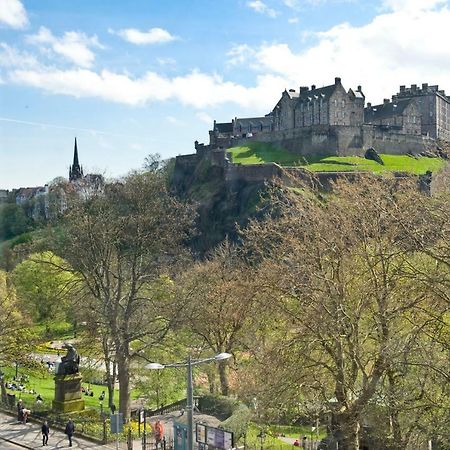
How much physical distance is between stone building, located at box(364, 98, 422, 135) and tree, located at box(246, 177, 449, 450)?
306 ft

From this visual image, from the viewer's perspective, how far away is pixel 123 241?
27141 millimetres

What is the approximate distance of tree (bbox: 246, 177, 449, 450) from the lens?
16.3 metres

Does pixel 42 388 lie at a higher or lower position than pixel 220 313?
lower

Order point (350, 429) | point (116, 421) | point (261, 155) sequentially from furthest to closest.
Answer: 1. point (261, 155)
2. point (116, 421)
3. point (350, 429)

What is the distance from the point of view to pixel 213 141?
355 feet

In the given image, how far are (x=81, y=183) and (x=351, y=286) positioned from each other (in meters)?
15.6

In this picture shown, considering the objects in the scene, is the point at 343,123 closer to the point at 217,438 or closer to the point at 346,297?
the point at 346,297

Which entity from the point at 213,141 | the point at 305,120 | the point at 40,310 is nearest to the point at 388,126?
the point at 305,120

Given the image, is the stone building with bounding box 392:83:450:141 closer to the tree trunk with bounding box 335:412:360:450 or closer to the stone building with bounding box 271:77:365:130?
the stone building with bounding box 271:77:365:130

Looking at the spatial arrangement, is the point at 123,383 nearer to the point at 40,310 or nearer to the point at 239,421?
the point at 239,421

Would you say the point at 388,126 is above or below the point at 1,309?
above

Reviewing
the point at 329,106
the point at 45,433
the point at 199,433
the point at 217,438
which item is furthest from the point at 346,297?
the point at 329,106

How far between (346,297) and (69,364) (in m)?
12.9

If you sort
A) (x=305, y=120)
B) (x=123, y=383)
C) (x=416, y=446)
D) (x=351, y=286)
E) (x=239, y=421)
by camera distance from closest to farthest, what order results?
(x=416, y=446) → (x=351, y=286) → (x=239, y=421) → (x=123, y=383) → (x=305, y=120)
